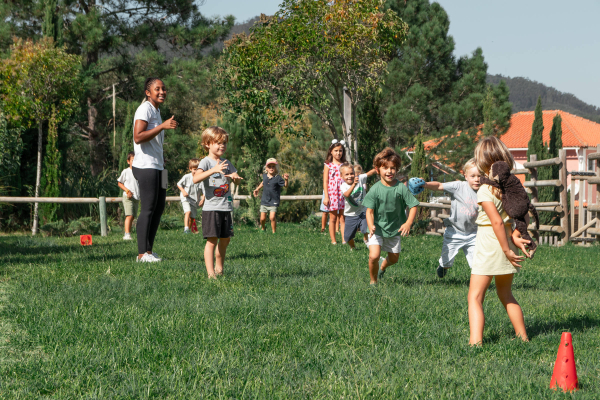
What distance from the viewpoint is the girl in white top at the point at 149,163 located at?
6297 mm

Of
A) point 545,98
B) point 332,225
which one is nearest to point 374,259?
point 332,225

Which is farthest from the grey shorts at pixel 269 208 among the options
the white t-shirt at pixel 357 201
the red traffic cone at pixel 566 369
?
the red traffic cone at pixel 566 369

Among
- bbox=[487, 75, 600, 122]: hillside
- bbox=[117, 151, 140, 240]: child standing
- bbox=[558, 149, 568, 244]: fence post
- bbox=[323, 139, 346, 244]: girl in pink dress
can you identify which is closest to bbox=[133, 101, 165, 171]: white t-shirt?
bbox=[323, 139, 346, 244]: girl in pink dress

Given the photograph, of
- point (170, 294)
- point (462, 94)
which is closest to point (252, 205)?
point (170, 294)

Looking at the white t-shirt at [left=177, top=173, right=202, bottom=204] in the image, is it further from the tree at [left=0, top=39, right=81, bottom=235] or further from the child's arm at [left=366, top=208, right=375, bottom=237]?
the child's arm at [left=366, top=208, right=375, bottom=237]

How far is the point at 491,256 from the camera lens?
3676mm

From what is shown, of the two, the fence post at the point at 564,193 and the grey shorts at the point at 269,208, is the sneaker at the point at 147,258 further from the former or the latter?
the fence post at the point at 564,193

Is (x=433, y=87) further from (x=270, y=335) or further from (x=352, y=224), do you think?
(x=270, y=335)

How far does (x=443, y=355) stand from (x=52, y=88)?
14.8 m

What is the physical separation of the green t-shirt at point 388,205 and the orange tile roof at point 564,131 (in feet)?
140

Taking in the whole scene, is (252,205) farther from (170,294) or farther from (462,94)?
(462,94)

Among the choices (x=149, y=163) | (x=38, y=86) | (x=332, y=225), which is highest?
(x=38, y=86)

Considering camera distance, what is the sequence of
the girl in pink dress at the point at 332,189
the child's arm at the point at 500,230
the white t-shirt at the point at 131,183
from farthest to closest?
the white t-shirt at the point at 131,183, the girl in pink dress at the point at 332,189, the child's arm at the point at 500,230

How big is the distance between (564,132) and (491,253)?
2062 inches
